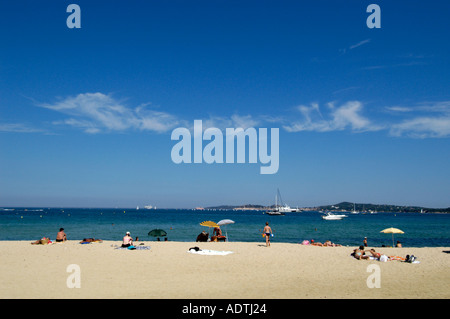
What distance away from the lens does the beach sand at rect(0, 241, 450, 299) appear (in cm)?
1098

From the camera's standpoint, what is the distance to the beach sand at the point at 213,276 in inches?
432

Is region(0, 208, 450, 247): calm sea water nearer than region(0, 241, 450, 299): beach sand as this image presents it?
No

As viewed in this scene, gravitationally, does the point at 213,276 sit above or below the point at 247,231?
above

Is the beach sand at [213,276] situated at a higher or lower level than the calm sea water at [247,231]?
higher

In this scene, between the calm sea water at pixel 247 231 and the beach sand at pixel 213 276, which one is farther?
the calm sea water at pixel 247 231

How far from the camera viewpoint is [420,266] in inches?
666

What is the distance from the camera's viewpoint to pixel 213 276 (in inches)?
543

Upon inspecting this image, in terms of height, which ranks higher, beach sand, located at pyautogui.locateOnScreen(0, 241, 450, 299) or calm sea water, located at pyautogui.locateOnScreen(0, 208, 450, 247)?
beach sand, located at pyautogui.locateOnScreen(0, 241, 450, 299)

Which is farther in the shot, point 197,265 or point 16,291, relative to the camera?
point 197,265

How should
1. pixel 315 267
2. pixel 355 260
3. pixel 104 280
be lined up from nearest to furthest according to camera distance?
pixel 104 280, pixel 315 267, pixel 355 260

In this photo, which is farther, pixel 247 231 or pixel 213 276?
pixel 247 231
